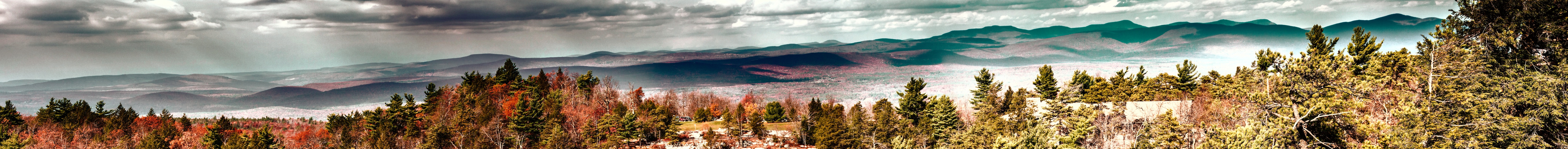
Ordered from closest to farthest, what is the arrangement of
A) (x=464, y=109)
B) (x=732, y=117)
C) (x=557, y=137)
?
(x=557, y=137)
(x=464, y=109)
(x=732, y=117)

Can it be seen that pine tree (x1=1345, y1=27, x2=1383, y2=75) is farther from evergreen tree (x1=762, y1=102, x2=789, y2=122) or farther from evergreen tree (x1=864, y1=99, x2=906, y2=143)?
evergreen tree (x1=762, y1=102, x2=789, y2=122)

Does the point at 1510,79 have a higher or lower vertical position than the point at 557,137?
higher

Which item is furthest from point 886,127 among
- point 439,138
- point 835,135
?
point 439,138

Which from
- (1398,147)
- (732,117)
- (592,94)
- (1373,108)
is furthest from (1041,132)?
(592,94)

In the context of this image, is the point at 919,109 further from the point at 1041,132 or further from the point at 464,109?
the point at 464,109

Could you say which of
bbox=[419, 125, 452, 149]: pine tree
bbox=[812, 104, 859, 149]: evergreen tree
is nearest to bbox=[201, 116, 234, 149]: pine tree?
bbox=[419, 125, 452, 149]: pine tree

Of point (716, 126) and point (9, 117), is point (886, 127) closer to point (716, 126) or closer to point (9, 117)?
point (716, 126)
